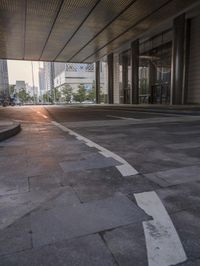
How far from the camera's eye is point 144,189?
3.14m

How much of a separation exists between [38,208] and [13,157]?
8.47 ft

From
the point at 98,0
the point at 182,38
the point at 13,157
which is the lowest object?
the point at 13,157

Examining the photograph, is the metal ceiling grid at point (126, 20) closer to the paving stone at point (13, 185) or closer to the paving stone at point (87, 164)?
the paving stone at point (87, 164)

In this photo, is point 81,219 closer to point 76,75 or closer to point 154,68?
point 154,68

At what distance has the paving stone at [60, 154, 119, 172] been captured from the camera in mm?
4104

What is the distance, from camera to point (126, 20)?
22.9 meters

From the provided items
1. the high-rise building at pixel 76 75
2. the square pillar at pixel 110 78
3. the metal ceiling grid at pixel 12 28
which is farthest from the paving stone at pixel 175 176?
the high-rise building at pixel 76 75

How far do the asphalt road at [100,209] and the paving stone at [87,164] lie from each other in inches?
0.7

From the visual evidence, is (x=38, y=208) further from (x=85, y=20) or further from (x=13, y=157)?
(x=85, y=20)

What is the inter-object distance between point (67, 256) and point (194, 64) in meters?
28.7

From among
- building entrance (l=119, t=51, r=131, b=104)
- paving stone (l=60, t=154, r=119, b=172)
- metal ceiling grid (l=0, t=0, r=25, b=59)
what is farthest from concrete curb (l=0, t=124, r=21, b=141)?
building entrance (l=119, t=51, r=131, b=104)

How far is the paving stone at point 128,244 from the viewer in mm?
1800

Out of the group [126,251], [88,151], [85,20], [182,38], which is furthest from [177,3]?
[126,251]

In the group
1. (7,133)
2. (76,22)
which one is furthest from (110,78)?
(7,133)
